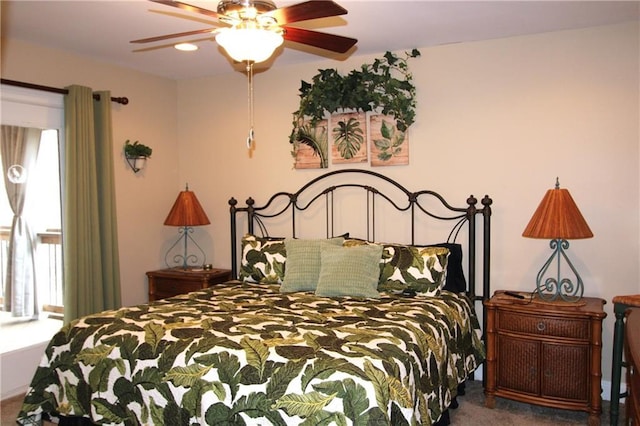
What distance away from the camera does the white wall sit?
126 inches

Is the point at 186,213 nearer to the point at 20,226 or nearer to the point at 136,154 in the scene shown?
the point at 136,154

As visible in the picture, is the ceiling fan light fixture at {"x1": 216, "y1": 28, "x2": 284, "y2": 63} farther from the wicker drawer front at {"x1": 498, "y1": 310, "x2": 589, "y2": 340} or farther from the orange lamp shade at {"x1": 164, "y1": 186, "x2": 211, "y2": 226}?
the orange lamp shade at {"x1": 164, "y1": 186, "x2": 211, "y2": 226}

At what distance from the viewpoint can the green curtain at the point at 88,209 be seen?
3.65 metres

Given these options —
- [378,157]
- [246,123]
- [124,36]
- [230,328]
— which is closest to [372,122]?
[378,157]

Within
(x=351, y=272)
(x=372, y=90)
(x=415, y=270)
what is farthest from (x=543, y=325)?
(x=372, y=90)

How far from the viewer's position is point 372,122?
12.9 ft

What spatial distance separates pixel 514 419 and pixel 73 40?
3735 millimetres

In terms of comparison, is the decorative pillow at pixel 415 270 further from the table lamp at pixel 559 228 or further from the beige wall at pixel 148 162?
the beige wall at pixel 148 162

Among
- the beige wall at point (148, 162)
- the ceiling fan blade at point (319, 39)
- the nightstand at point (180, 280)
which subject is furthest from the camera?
the nightstand at point (180, 280)

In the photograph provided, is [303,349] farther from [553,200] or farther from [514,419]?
[553,200]

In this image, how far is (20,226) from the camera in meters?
3.63

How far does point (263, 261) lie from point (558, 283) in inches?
77.7

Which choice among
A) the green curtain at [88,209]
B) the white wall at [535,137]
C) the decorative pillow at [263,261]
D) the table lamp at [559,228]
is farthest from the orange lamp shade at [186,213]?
the table lamp at [559,228]

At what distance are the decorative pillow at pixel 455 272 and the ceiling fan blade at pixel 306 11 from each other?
1.96m
